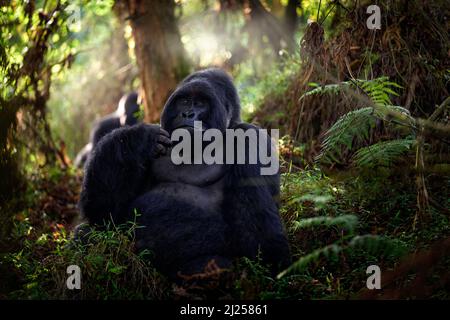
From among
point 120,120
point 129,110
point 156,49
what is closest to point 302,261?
point 156,49

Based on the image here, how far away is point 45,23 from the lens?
561 cm

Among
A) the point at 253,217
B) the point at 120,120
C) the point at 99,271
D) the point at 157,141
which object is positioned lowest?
the point at 99,271

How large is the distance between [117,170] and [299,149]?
206 centimetres

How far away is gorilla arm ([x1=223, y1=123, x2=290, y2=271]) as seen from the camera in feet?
12.6

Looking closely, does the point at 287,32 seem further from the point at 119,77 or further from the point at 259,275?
the point at 259,275

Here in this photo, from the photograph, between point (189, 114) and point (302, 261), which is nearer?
point (302, 261)

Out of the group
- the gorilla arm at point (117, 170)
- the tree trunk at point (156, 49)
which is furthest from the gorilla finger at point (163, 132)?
the tree trunk at point (156, 49)

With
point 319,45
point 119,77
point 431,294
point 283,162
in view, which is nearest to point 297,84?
point 283,162

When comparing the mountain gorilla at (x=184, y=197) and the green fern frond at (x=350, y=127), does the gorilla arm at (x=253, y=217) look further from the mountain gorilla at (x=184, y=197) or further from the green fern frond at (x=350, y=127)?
the green fern frond at (x=350, y=127)

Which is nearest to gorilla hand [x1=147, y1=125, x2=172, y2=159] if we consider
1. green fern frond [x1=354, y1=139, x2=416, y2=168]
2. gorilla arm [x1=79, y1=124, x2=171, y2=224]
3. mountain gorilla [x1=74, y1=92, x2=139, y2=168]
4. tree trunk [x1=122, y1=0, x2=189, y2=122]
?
gorilla arm [x1=79, y1=124, x2=171, y2=224]

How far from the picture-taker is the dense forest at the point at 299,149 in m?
3.46

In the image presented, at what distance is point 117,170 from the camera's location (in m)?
3.98

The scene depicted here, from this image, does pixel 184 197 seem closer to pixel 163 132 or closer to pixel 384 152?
pixel 163 132

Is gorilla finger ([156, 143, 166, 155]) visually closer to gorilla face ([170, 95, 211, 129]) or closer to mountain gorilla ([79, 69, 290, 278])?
mountain gorilla ([79, 69, 290, 278])
